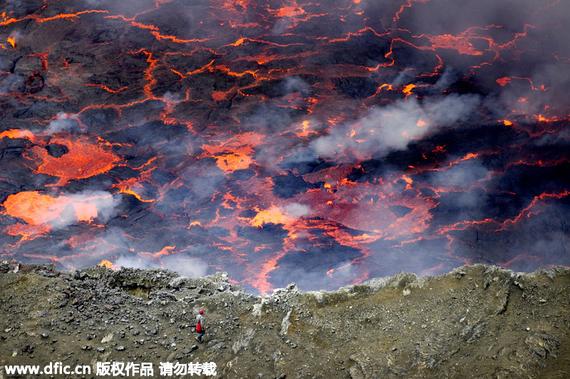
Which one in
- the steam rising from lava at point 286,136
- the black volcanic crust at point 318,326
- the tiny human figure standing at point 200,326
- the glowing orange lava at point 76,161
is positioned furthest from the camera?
the glowing orange lava at point 76,161

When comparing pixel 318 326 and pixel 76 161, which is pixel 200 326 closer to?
pixel 318 326

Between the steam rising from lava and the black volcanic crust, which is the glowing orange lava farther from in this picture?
the black volcanic crust

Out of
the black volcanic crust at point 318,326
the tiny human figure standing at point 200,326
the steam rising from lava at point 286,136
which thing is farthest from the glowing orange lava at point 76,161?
the tiny human figure standing at point 200,326

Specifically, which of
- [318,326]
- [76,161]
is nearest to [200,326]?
[318,326]

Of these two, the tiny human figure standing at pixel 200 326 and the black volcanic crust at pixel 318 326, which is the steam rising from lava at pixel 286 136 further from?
the tiny human figure standing at pixel 200 326

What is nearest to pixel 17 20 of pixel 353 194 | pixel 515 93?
pixel 353 194

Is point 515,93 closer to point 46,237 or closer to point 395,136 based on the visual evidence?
point 395,136
